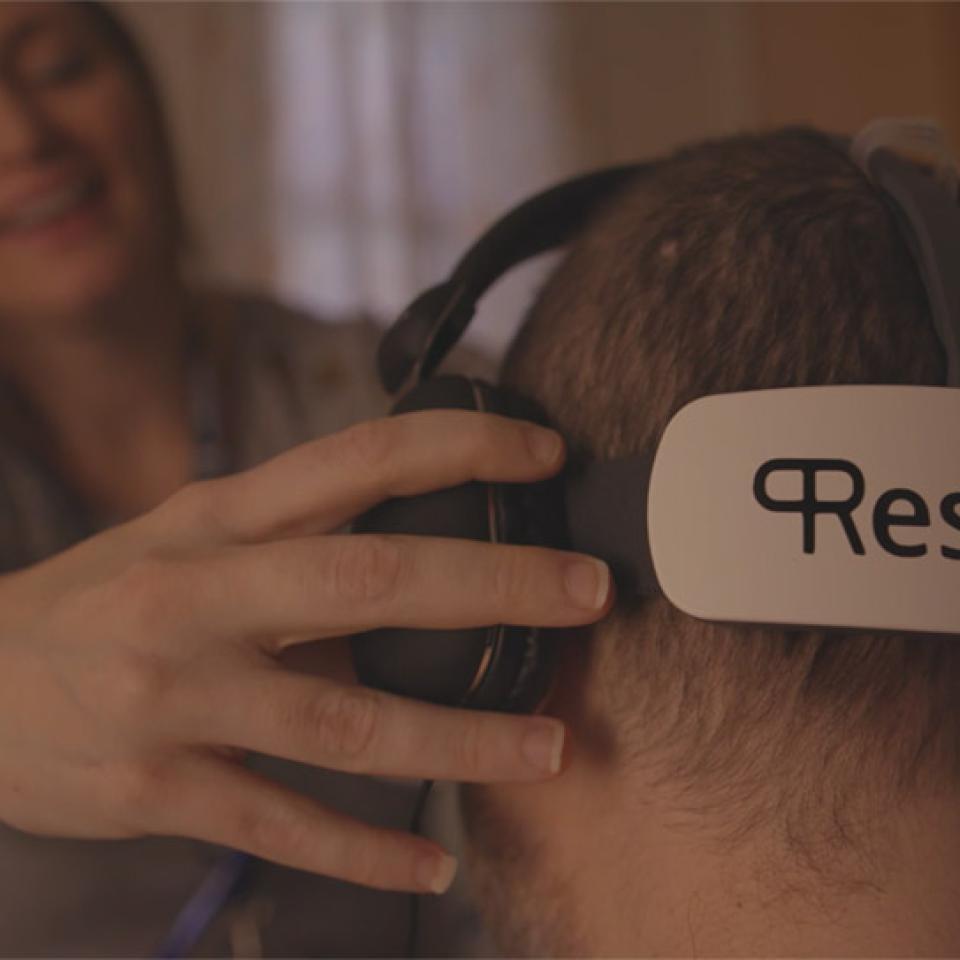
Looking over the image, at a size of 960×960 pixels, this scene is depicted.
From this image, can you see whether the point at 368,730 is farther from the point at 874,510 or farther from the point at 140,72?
the point at 140,72

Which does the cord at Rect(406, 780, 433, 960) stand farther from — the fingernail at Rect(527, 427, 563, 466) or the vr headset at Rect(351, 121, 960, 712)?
the fingernail at Rect(527, 427, 563, 466)

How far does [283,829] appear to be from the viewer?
1.62 feet

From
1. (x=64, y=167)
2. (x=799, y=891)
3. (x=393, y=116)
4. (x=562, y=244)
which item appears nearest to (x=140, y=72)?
(x=64, y=167)

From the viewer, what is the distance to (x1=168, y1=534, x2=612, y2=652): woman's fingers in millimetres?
427

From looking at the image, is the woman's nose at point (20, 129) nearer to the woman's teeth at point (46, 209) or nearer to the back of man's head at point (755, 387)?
the woman's teeth at point (46, 209)

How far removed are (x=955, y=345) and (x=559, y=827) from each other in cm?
31

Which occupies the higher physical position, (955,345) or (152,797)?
(955,345)

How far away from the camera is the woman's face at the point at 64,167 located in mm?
948

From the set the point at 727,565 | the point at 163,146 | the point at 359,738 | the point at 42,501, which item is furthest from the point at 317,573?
the point at 163,146

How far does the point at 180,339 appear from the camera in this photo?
1092 mm

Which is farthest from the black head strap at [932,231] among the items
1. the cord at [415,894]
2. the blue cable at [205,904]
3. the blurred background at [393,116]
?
the blurred background at [393,116]

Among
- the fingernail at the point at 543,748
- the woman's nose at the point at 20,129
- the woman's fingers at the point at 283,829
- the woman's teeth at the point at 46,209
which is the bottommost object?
the woman's fingers at the point at 283,829

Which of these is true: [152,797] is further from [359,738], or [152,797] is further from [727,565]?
[727,565]

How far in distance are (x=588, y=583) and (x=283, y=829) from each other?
0.71 ft
